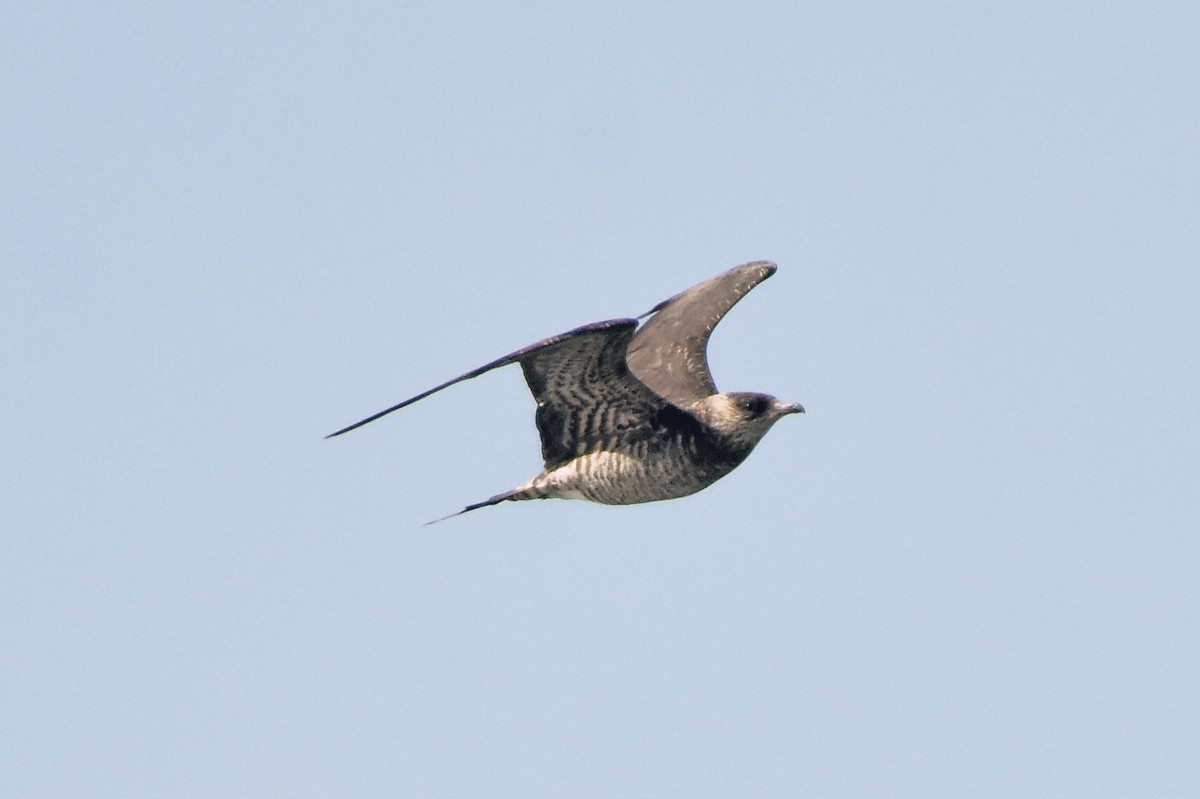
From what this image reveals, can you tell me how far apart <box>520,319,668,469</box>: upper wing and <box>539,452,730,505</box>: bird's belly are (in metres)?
0.15

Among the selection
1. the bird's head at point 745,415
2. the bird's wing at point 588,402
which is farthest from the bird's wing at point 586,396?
the bird's head at point 745,415

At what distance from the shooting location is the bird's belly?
16.5 m

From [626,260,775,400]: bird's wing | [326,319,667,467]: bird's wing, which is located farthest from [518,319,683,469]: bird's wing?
[626,260,775,400]: bird's wing

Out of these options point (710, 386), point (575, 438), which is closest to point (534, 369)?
point (575, 438)

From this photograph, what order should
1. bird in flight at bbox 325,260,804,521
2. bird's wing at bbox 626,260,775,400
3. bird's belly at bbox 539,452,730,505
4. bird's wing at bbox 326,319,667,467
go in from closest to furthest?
bird's wing at bbox 326,319,667,467, bird in flight at bbox 325,260,804,521, bird's belly at bbox 539,452,730,505, bird's wing at bbox 626,260,775,400

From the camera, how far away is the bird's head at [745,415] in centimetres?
1633

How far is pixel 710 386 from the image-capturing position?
17484 mm

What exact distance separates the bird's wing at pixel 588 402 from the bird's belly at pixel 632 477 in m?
0.15

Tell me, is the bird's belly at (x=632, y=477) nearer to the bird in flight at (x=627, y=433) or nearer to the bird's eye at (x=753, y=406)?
the bird in flight at (x=627, y=433)

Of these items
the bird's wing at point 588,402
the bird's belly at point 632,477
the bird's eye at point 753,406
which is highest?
the bird's wing at point 588,402

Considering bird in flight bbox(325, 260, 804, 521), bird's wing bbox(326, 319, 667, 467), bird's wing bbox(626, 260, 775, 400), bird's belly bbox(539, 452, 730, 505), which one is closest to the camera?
bird's wing bbox(326, 319, 667, 467)

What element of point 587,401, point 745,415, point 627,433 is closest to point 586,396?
point 587,401

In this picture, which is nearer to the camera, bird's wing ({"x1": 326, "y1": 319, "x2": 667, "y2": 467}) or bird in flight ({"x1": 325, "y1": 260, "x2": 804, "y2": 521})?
bird's wing ({"x1": 326, "y1": 319, "x2": 667, "y2": 467})

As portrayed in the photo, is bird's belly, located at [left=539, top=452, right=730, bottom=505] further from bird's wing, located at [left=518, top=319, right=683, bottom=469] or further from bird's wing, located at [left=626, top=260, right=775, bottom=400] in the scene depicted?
bird's wing, located at [left=626, top=260, right=775, bottom=400]
